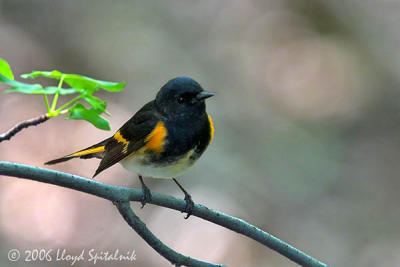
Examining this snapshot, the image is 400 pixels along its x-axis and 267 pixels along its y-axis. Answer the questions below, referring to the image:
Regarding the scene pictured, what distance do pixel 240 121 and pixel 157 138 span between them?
334cm

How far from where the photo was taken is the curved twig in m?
1.56

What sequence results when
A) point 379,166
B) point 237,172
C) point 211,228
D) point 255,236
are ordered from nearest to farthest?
point 255,236, point 211,228, point 237,172, point 379,166

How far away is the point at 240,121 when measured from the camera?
5.80m

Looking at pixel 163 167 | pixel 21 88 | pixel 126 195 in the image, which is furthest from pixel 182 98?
pixel 21 88

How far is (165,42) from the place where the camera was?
6391 mm

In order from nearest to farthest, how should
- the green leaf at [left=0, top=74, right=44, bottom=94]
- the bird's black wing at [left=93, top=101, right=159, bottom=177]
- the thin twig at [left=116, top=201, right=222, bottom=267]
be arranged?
the green leaf at [left=0, top=74, right=44, bottom=94], the thin twig at [left=116, top=201, right=222, bottom=267], the bird's black wing at [left=93, top=101, right=159, bottom=177]

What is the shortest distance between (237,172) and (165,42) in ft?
6.57

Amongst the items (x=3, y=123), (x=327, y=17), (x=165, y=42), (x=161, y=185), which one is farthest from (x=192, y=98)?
(x=327, y=17)

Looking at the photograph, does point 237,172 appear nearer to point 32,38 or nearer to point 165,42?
point 165,42

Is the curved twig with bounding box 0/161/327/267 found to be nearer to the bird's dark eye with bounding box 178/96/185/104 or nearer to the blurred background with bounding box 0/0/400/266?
the bird's dark eye with bounding box 178/96/185/104

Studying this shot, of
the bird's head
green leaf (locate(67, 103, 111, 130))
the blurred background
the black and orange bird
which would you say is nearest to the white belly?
the black and orange bird

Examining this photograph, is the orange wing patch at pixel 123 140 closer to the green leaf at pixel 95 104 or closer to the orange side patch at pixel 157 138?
the orange side patch at pixel 157 138

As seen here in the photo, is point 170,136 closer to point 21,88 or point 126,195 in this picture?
point 126,195

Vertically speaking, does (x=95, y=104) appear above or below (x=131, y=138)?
below
